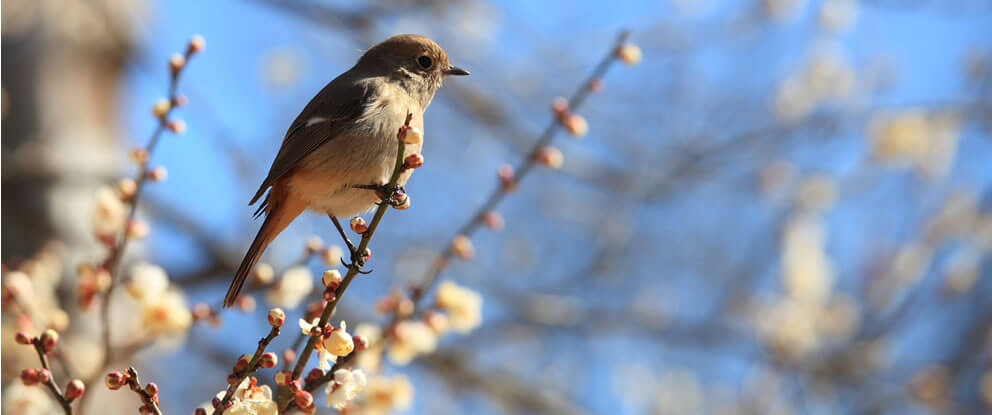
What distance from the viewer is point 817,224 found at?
6.12 metres

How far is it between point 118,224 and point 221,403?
114 cm

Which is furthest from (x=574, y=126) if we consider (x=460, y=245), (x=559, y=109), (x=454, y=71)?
(x=454, y=71)

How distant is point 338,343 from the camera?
4.86ft

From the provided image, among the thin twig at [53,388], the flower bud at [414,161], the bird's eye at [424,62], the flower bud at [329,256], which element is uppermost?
the bird's eye at [424,62]

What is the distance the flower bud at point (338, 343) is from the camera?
58.3 inches

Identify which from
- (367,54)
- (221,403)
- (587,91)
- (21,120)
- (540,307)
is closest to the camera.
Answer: (221,403)

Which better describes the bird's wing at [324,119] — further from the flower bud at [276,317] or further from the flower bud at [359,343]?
the flower bud at [276,317]

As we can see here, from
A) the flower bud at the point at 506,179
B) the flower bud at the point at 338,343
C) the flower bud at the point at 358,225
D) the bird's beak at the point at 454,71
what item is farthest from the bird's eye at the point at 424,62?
the flower bud at the point at 338,343

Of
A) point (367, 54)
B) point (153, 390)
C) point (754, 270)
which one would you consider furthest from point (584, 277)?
point (153, 390)

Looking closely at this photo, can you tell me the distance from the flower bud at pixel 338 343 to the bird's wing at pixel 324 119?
971 millimetres

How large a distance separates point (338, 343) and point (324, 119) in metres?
1.16

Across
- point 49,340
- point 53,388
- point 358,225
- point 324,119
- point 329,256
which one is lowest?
point 53,388

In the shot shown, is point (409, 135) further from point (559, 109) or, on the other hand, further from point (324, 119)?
point (324, 119)

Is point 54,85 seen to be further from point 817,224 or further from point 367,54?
point 817,224
